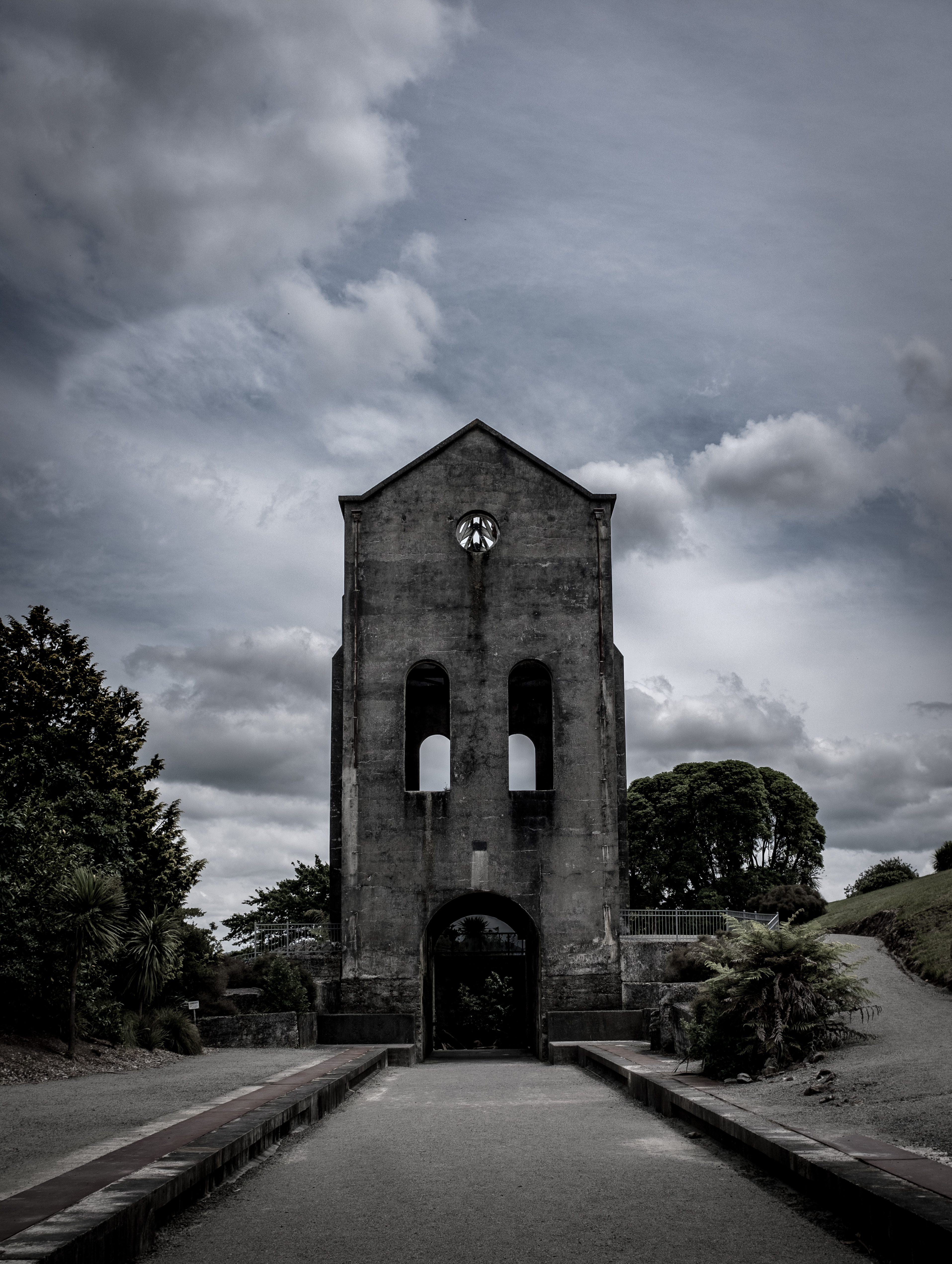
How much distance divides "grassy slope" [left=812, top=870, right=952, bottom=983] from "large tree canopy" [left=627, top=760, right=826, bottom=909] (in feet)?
48.4

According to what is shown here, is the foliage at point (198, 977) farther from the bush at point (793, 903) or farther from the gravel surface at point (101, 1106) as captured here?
the bush at point (793, 903)

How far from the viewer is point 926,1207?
5461 mm

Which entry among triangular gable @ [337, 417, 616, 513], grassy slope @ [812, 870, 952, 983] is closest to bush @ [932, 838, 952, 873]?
grassy slope @ [812, 870, 952, 983]

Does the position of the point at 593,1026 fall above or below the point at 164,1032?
below

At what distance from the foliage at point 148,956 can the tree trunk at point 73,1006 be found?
291cm

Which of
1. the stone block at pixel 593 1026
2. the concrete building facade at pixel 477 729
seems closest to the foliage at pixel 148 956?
the concrete building facade at pixel 477 729

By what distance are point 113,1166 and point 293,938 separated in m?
21.3

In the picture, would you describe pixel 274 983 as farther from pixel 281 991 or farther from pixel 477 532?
pixel 477 532

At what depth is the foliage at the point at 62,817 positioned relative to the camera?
57.2ft

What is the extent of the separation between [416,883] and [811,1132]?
60.5 ft

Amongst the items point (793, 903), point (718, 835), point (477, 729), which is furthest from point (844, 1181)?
point (718, 835)

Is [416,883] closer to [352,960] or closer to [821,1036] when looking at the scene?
[352,960]

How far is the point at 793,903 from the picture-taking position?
3538 centimetres

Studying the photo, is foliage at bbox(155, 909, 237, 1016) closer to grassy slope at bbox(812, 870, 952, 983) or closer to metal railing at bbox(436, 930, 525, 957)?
grassy slope at bbox(812, 870, 952, 983)
